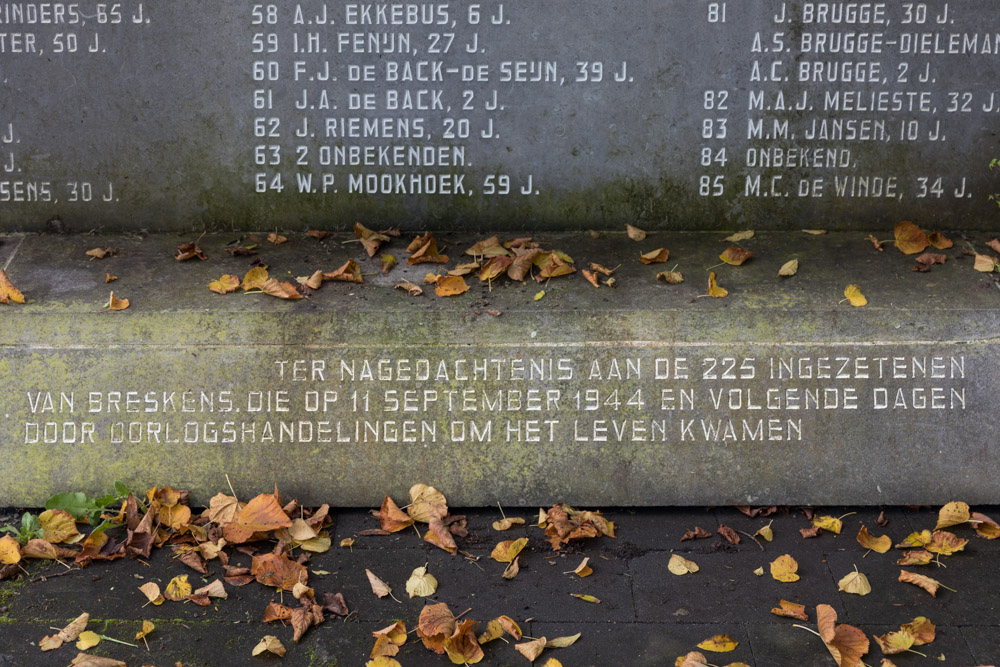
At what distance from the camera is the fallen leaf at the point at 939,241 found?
3.97 m

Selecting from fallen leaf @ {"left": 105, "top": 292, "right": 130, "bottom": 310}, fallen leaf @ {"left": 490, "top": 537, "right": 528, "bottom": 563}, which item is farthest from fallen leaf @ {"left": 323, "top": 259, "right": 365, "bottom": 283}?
fallen leaf @ {"left": 490, "top": 537, "right": 528, "bottom": 563}

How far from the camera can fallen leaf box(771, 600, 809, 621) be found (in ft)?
9.59

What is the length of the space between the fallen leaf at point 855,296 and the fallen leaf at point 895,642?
1.16m

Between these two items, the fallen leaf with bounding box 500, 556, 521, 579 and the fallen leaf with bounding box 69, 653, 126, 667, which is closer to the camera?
the fallen leaf with bounding box 69, 653, 126, 667

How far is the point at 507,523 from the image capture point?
344 cm

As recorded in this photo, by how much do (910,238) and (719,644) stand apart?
6.34 feet

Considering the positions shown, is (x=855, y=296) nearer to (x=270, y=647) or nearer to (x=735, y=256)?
(x=735, y=256)

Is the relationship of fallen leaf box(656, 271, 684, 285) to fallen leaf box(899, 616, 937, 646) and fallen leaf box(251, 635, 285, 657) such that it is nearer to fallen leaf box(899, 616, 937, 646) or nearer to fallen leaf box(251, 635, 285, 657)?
fallen leaf box(899, 616, 937, 646)

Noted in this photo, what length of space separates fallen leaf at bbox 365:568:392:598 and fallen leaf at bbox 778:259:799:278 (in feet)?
5.80

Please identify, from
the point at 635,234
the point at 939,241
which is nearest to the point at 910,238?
the point at 939,241

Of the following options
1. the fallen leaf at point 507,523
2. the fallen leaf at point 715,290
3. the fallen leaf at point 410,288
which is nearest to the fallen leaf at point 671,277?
the fallen leaf at point 715,290

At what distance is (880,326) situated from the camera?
348 centimetres

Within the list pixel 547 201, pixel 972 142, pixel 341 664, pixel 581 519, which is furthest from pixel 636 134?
pixel 341 664

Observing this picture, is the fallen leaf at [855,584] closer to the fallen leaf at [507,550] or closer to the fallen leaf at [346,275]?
the fallen leaf at [507,550]
